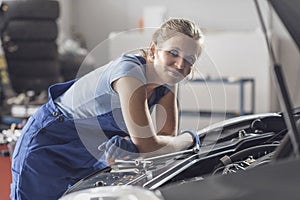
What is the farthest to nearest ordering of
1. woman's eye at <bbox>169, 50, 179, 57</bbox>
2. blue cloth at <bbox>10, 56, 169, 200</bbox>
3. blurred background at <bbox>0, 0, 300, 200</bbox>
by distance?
blurred background at <bbox>0, 0, 300, 200</bbox> < blue cloth at <bbox>10, 56, 169, 200</bbox> < woman's eye at <bbox>169, 50, 179, 57</bbox>

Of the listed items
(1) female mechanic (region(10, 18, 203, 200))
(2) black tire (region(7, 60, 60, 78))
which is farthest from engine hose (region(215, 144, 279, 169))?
(2) black tire (region(7, 60, 60, 78))

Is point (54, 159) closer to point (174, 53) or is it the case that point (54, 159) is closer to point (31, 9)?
point (174, 53)

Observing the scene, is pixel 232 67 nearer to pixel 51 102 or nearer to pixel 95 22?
pixel 95 22

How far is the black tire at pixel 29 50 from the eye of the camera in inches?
157

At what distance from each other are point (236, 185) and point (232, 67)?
462cm

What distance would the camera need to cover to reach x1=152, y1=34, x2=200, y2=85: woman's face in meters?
1.27

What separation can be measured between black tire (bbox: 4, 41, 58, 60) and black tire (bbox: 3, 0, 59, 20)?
0.70 ft

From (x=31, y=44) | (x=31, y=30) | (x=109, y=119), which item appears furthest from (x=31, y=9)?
(x=109, y=119)

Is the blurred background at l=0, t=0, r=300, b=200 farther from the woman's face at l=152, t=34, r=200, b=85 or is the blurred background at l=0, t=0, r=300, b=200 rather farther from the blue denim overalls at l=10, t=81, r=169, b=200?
the blue denim overalls at l=10, t=81, r=169, b=200

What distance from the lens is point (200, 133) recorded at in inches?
63.4

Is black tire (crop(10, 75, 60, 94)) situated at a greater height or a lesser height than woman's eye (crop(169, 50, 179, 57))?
lesser

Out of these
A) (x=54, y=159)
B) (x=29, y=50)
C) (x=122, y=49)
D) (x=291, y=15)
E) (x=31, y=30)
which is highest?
(x=291, y=15)

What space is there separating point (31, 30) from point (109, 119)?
271cm

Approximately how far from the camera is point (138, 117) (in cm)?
130
